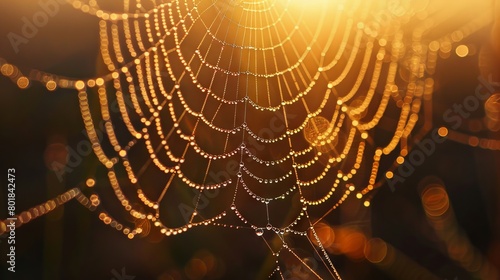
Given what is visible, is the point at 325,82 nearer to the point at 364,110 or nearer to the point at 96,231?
the point at 364,110

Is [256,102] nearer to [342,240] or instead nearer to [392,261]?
[342,240]

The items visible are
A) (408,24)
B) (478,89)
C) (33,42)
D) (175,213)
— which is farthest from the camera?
(478,89)

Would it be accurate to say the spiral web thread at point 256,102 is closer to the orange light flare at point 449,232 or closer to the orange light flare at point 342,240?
the orange light flare at point 342,240

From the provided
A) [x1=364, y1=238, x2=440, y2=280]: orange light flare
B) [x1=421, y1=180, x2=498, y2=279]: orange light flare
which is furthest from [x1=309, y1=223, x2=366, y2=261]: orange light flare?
[x1=421, y1=180, x2=498, y2=279]: orange light flare

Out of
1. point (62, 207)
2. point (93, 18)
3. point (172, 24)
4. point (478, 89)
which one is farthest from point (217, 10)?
point (478, 89)

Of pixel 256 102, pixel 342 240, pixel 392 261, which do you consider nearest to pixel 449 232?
pixel 392 261

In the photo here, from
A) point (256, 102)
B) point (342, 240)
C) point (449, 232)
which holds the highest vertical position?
point (256, 102)

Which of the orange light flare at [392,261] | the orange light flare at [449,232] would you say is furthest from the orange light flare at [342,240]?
the orange light flare at [449,232]

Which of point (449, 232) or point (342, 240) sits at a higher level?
point (342, 240)
